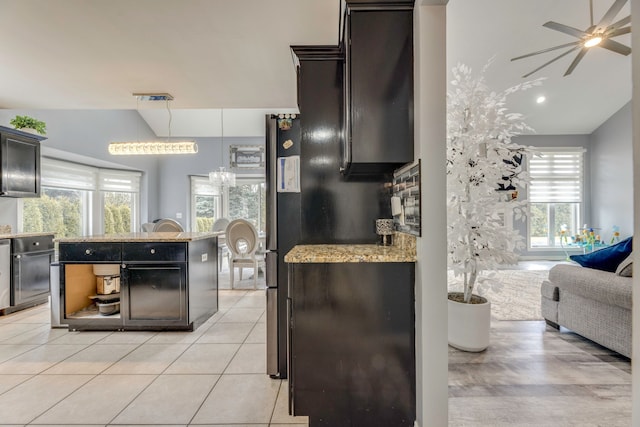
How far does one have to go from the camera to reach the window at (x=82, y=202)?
4.90m

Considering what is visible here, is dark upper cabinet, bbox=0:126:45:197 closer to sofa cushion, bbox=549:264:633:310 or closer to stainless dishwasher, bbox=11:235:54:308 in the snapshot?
stainless dishwasher, bbox=11:235:54:308

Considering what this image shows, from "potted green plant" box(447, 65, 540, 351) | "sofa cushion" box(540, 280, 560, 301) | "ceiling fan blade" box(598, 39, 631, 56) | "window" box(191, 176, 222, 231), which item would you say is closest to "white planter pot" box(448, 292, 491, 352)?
"potted green plant" box(447, 65, 540, 351)

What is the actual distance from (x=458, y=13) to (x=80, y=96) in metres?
4.57

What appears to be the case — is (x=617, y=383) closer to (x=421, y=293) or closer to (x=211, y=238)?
(x=421, y=293)

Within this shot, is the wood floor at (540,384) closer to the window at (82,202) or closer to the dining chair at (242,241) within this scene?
the dining chair at (242,241)

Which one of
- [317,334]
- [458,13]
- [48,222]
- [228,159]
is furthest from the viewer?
[228,159]

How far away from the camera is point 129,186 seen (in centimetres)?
674

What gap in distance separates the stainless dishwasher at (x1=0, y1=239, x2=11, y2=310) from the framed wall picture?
14.8ft

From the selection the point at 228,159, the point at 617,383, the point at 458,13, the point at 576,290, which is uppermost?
the point at 458,13

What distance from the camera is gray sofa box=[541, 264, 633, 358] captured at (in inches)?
85.0

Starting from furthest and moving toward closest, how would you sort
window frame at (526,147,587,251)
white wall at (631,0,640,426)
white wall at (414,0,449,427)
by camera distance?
window frame at (526,147,587,251)
white wall at (414,0,449,427)
white wall at (631,0,640,426)

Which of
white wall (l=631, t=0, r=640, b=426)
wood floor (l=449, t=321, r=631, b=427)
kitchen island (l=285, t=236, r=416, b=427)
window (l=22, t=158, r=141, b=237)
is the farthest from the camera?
window (l=22, t=158, r=141, b=237)

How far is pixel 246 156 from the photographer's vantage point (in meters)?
7.46

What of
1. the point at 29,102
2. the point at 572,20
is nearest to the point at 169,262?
the point at 29,102
